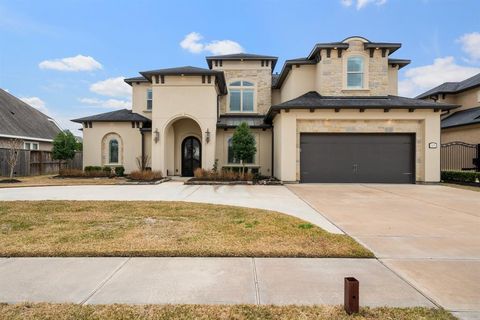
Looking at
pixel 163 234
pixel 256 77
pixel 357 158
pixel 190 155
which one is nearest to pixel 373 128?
pixel 357 158

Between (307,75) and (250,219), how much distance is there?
530 inches

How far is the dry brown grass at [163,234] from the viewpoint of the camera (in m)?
4.13

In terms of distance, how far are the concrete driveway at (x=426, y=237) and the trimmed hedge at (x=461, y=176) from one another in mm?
5575

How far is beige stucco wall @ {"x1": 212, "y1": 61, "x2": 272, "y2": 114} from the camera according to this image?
20141 mm

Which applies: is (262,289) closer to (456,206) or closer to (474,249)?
(474,249)

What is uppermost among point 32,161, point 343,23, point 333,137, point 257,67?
point 343,23

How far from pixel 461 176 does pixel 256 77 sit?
13.9m

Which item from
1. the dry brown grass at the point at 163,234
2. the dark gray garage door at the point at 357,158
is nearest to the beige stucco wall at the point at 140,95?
the dark gray garage door at the point at 357,158

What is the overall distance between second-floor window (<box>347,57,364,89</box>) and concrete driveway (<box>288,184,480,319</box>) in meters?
8.64

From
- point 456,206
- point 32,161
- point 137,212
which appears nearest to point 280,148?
point 456,206

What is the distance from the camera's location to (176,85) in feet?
52.0

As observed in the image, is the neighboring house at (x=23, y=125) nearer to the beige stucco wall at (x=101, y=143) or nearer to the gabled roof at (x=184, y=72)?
the beige stucco wall at (x=101, y=143)

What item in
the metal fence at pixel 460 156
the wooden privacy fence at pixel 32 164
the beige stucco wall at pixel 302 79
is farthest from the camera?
the wooden privacy fence at pixel 32 164

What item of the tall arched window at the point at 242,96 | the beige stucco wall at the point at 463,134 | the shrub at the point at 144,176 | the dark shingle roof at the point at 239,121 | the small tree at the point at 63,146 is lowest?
the shrub at the point at 144,176
